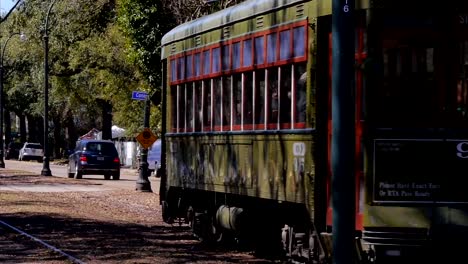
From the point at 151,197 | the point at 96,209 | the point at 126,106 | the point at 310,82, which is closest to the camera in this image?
the point at 310,82

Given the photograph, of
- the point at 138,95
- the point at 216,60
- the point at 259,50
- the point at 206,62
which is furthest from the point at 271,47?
the point at 138,95

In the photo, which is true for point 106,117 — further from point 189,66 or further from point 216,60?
point 216,60

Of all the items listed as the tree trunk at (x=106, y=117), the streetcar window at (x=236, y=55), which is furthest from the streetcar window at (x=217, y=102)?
the tree trunk at (x=106, y=117)

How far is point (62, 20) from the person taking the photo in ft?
142

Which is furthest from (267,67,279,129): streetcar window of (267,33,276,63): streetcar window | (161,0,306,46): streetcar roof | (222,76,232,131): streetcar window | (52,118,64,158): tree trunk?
(52,118,64,158): tree trunk

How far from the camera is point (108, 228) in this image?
18344 millimetres

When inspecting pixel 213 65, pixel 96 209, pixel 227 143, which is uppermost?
pixel 213 65

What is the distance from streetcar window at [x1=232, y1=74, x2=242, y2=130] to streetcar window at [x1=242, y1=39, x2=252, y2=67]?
30cm

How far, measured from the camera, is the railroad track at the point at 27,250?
13.9 meters

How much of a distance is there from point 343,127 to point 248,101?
5.00 meters

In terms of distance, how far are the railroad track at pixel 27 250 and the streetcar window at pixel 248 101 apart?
2.83 meters

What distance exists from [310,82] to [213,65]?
3542 mm

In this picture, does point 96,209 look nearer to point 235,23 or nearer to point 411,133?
point 235,23

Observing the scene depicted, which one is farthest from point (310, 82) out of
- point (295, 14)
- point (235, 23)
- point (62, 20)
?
point (62, 20)
